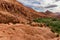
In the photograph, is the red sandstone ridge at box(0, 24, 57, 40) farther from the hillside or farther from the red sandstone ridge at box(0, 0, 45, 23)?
the red sandstone ridge at box(0, 0, 45, 23)

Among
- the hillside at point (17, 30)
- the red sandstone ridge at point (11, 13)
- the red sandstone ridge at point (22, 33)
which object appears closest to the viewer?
the red sandstone ridge at point (22, 33)

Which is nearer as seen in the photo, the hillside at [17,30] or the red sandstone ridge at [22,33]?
the red sandstone ridge at [22,33]

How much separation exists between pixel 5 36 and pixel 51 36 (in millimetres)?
5227

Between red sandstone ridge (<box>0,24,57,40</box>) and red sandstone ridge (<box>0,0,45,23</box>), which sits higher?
red sandstone ridge (<box>0,0,45,23</box>)

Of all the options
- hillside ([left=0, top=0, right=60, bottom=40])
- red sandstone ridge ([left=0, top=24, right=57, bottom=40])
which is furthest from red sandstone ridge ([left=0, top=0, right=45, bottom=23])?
red sandstone ridge ([left=0, top=24, right=57, bottom=40])

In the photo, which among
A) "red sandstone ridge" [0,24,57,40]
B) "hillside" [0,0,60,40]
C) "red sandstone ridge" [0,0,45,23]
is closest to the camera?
"red sandstone ridge" [0,24,57,40]

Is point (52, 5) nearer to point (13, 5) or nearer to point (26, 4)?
point (26, 4)

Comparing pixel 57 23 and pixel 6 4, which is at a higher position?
pixel 6 4

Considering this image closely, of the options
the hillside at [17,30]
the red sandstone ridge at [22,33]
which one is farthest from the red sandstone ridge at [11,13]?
the red sandstone ridge at [22,33]

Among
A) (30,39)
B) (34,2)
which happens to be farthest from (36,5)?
(30,39)

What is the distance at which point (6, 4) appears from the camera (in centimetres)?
2209

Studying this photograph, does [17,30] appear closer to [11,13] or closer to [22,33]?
[22,33]

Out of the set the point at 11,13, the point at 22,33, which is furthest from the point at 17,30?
the point at 11,13

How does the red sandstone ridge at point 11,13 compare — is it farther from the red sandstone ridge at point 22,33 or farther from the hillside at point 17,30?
the red sandstone ridge at point 22,33
